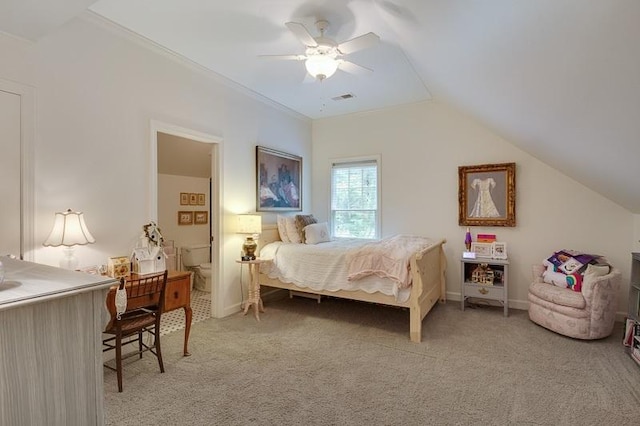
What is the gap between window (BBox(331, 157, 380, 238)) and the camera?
5.12 m

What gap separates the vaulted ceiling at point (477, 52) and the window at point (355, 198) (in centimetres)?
140

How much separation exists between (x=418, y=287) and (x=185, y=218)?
4.16 meters

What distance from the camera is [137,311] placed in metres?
2.58

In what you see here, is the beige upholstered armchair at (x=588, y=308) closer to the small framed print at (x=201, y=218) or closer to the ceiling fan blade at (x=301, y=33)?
the ceiling fan blade at (x=301, y=33)

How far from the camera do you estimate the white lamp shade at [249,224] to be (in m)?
3.83

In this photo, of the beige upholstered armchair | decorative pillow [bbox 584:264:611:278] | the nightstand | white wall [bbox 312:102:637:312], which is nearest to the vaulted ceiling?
white wall [bbox 312:102:637:312]

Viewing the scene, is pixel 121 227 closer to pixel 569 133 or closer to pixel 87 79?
pixel 87 79

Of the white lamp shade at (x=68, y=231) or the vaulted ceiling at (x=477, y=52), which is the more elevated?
the vaulted ceiling at (x=477, y=52)

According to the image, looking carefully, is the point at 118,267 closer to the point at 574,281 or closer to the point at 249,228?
the point at 249,228

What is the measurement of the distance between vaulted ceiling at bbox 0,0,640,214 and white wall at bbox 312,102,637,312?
31cm

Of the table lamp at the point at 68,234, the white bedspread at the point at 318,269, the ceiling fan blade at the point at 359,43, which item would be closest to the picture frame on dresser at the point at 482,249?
the white bedspread at the point at 318,269

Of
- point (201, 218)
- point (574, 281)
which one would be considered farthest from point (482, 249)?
point (201, 218)

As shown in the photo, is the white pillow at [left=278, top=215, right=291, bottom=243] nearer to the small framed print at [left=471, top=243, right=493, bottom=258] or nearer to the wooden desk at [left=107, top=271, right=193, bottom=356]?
the wooden desk at [left=107, top=271, right=193, bottom=356]

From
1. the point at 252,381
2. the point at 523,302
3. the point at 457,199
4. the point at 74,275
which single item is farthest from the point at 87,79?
the point at 523,302
